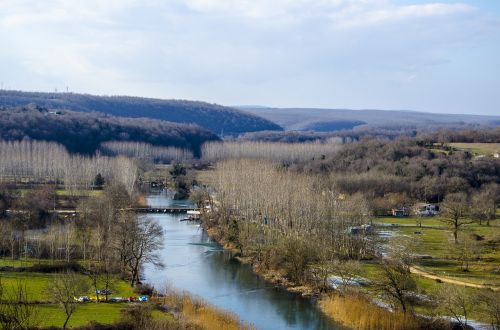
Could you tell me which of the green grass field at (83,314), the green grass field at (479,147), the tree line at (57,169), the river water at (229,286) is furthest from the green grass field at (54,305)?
the green grass field at (479,147)

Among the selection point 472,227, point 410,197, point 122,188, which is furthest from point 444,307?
point 410,197

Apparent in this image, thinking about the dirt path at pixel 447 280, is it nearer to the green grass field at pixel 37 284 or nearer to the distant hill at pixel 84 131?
the green grass field at pixel 37 284

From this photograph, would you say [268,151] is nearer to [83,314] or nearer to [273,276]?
[273,276]

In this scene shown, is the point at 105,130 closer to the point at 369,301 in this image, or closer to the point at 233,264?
the point at 233,264

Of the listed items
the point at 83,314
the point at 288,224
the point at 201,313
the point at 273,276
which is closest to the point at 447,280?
the point at 273,276

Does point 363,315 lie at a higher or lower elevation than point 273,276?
higher

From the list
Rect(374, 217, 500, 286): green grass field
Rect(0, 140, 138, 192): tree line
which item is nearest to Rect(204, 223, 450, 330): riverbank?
Rect(374, 217, 500, 286): green grass field

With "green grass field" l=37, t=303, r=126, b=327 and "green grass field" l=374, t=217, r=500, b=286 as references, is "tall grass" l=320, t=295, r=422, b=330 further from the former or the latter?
"green grass field" l=37, t=303, r=126, b=327
